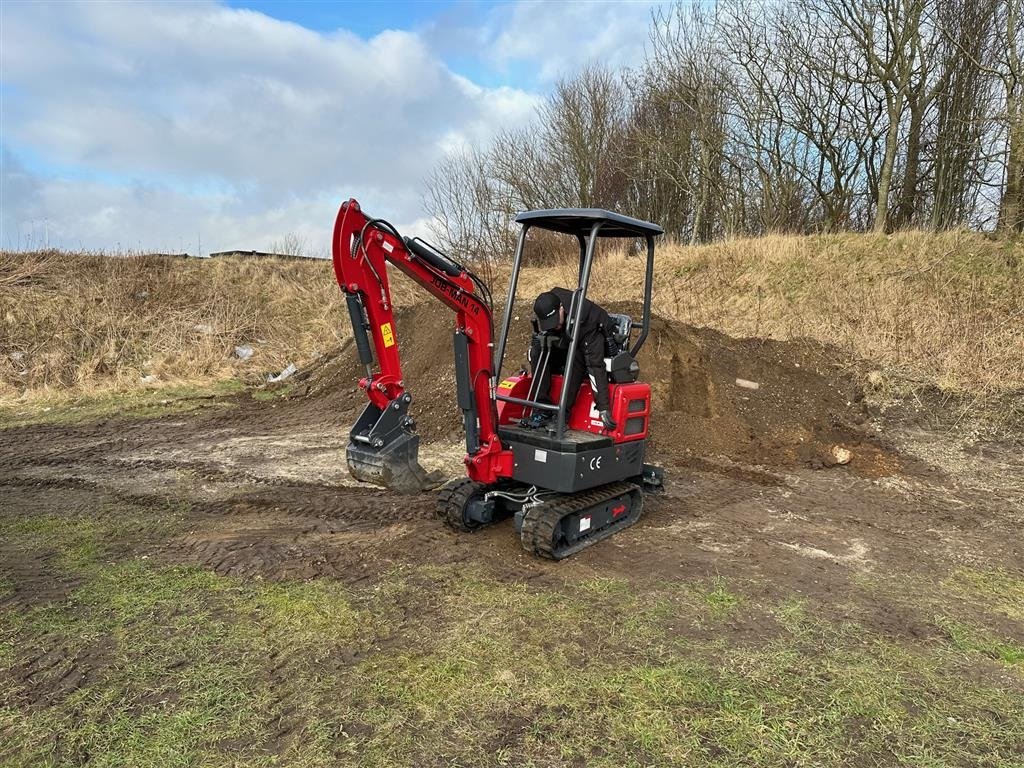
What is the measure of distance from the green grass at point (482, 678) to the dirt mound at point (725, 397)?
398cm

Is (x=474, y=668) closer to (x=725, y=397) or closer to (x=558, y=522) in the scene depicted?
(x=558, y=522)

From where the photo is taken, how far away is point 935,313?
1184 cm

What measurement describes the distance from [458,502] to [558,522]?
880 mm

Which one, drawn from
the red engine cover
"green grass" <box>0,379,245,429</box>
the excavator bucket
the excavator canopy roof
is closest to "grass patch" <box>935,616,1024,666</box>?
the red engine cover

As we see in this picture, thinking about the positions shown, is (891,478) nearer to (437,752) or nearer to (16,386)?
(437,752)

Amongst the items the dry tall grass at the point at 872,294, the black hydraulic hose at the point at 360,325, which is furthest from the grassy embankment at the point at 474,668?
the dry tall grass at the point at 872,294

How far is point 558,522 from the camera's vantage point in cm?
490

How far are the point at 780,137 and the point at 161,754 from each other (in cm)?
2093

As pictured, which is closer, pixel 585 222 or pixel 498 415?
pixel 585 222

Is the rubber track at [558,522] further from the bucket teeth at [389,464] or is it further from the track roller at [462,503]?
the bucket teeth at [389,464]

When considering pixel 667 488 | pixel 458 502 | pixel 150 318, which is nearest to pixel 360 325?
pixel 458 502

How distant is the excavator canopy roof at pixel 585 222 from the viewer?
4.87m

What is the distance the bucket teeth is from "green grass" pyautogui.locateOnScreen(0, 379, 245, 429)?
7.15m

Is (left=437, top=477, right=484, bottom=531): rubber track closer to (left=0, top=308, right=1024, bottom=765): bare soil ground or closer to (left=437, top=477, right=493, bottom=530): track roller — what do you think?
(left=437, top=477, right=493, bottom=530): track roller
